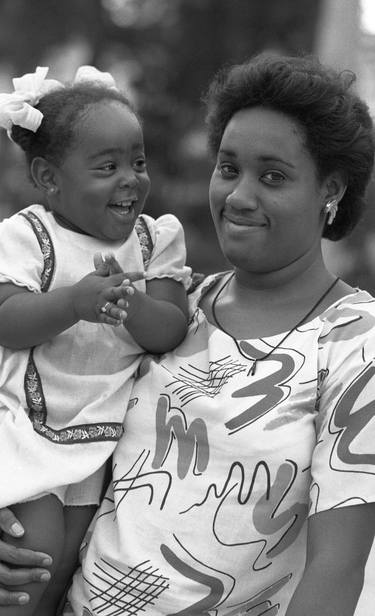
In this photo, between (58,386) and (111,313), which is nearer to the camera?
(111,313)

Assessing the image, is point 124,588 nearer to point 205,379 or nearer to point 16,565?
point 16,565

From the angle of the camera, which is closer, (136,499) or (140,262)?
(136,499)

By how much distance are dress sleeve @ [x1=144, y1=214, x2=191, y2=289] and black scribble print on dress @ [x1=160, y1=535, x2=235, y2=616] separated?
2.26 feet

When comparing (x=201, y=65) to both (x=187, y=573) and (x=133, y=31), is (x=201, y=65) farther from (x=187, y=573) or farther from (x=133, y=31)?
(x=187, y=573)

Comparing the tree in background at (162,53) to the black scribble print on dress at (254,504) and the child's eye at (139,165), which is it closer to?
the child's eye at (139,165)

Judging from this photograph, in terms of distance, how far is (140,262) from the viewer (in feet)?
9.36

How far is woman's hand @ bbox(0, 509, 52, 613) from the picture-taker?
8.36ft

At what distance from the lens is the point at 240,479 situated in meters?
2.47

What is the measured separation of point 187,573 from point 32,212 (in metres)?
0.92

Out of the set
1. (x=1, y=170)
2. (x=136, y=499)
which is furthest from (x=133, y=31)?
(x=136, y=499)

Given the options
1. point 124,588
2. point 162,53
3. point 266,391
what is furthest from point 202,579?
point 162,53

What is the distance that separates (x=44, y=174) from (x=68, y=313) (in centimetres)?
43

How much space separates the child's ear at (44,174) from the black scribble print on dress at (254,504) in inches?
32.1

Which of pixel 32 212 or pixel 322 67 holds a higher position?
pixel 322 67
